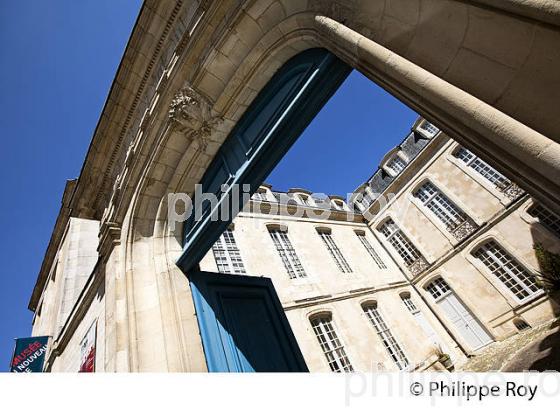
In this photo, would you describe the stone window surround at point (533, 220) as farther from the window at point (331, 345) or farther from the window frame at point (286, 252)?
the window frame at point (286, 252)

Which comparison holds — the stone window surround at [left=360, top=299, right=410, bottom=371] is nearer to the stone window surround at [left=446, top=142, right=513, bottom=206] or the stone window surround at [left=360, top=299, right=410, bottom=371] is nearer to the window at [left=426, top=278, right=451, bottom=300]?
the window at [left=426, top=278, right=451, bottom=300]

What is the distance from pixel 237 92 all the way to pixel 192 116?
1.80 ft

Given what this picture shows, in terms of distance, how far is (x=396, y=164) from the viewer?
1753 centimetres

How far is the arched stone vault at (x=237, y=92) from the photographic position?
0.95m

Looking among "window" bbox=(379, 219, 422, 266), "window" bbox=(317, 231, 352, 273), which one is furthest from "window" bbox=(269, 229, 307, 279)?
"window" bbox=(379, 219, 422, 266)

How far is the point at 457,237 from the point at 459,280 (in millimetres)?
2073

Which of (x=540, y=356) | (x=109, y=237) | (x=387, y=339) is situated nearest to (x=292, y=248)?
(x=387, y=339)

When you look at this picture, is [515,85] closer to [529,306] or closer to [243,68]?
[243,68]

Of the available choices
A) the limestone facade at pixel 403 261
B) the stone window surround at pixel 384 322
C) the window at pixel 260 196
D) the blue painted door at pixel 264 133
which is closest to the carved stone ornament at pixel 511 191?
the limestone facade at pixel 403 261

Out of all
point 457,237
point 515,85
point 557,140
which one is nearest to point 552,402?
point 557,140

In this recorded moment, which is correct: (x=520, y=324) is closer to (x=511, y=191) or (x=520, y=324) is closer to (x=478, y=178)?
(x=511, y=191)

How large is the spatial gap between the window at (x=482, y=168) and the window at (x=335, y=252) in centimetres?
776

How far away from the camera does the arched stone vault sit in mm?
948

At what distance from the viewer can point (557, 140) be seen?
2.93 feet
